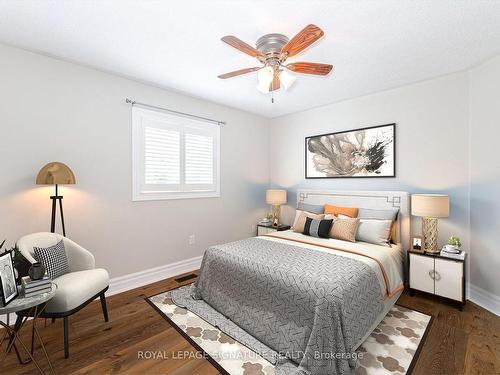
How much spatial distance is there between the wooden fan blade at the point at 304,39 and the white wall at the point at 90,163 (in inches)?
85.2

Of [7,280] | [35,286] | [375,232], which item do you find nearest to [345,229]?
[375,232]

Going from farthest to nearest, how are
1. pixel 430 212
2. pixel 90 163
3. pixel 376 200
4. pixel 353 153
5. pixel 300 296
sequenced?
pixel 353 153 < pixel 376 200 < pixel 90 163 < pixel 430 212 < pixel 300 296

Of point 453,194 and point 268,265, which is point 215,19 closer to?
point 268,265

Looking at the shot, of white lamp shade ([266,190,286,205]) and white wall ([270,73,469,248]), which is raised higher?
white wall ([270,73,469,248])

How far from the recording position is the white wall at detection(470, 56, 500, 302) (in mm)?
2551

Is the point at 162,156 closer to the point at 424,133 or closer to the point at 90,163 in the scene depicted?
the point at 90,163

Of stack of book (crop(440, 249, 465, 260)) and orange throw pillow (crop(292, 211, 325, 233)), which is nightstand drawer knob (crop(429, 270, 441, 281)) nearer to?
stack of book (crop(440, 249, 465, 260))

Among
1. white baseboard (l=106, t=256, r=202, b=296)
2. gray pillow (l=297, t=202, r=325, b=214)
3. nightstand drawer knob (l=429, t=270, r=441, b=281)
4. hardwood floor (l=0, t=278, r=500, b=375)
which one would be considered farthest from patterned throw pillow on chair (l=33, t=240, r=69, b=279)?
nightstand drawer knob (l=429, t=270, r=441, b=281)

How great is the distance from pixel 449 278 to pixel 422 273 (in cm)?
24

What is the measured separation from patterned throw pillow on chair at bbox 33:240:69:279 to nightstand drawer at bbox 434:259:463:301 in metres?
3.83

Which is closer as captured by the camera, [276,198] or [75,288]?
[75,288]

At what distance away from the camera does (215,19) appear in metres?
1.96

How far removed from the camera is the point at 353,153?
148 inches

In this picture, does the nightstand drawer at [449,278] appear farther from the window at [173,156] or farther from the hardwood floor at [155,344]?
the window at [173,156]
